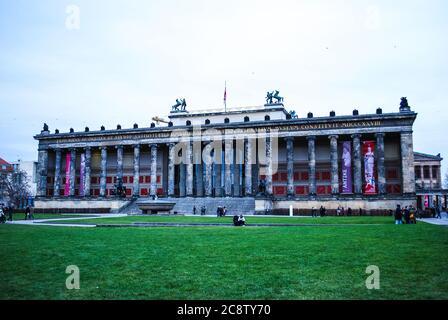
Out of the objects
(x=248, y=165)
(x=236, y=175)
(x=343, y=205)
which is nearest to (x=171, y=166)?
(x=236, y=175)

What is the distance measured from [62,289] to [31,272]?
8.72ft

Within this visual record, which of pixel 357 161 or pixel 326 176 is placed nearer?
pixel 357 161

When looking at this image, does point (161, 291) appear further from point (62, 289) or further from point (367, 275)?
point (367, 275)

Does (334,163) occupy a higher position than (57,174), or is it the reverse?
(334,163)

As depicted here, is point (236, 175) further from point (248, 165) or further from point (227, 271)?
point (227, 271)

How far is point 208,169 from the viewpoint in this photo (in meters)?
69.4

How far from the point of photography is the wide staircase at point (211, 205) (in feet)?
198

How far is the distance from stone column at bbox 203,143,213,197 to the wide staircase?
262 cm

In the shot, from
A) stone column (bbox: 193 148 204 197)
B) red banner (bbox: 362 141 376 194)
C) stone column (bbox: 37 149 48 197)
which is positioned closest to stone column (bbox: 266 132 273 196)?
stone column (bbox: 193 148 204 197)

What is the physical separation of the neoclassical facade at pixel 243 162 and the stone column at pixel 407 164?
0.14 metres

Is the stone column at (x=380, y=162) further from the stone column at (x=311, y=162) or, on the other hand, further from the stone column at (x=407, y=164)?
the stone column at (x=311, y=162)

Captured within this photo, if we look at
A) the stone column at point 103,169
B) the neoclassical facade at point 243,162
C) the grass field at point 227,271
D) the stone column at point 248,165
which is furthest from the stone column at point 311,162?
the grass field at point 227,271

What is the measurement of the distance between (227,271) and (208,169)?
58.4m

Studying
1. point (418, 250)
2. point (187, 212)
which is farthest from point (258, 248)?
point (187, 212)
